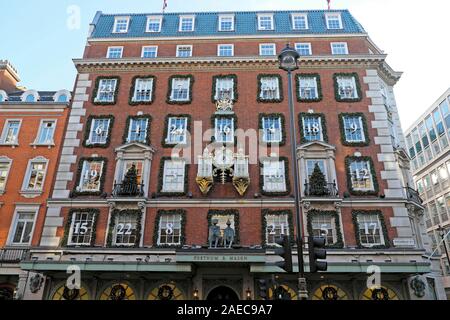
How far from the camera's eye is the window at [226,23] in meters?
32.1

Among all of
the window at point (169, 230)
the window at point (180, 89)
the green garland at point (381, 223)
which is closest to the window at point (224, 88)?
the window at point (180, 89)

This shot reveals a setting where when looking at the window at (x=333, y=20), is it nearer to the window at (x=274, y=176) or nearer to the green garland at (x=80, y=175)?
the window at (x=274, y=176)

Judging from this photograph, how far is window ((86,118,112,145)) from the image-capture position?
26.9 metres

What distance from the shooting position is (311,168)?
2505 cm

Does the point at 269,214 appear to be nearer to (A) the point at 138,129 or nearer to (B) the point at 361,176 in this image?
(B) the point at 361,176

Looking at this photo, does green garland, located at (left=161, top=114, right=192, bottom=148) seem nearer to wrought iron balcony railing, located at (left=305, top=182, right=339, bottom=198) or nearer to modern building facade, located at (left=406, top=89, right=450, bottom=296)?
wrought iron balcony railing, located at (left=305, top=182, right=339, bottom=198)

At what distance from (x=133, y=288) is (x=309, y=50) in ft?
75.9

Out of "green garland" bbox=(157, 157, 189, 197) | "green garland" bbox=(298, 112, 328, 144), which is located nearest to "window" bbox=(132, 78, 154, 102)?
"green garland" bbox=(157, 157, 189, 197)

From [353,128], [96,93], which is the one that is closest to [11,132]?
[96,93]

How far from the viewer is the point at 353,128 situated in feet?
86.4

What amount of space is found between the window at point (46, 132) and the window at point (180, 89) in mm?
10464

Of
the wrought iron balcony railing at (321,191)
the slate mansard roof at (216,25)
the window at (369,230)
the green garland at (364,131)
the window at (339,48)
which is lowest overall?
the window at (369,230)
